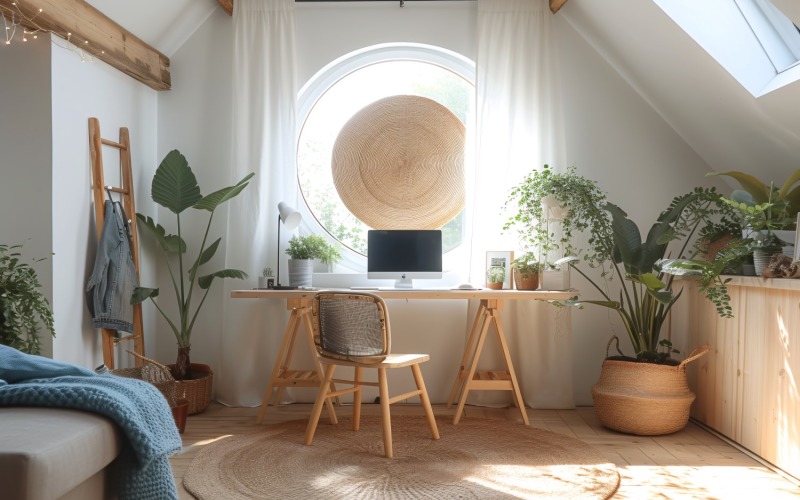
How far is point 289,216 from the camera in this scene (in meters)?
4.30

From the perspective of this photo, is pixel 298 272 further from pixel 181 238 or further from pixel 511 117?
pixel 511 117

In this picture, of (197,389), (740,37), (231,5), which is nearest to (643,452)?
(740,37)

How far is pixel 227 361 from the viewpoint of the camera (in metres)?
4.51

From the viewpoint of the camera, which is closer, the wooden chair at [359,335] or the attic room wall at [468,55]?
the wooden chair at [359,335]

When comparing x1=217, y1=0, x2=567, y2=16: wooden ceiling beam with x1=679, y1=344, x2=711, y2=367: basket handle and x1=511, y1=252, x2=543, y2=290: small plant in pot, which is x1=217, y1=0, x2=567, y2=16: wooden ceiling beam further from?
x1=679, y1=344, x2=711, y2=367: basket handle

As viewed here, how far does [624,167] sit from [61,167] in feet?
10.9

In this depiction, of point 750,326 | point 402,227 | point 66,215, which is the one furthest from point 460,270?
point 66,215

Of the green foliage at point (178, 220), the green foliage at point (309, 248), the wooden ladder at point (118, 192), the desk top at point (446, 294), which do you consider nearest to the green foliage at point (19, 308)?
the wooden ladder at point (118, 192)

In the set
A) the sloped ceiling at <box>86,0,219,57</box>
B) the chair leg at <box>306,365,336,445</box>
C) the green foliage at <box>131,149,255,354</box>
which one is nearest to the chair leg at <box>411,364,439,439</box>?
the chair leg at <box>306,365,336,445</box>

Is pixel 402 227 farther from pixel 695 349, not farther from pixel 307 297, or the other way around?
pixel 695 349

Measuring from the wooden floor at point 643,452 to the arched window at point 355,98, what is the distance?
1.23 meters

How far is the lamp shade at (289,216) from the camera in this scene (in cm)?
431

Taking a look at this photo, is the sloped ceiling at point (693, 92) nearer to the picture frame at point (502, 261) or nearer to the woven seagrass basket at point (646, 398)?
the woven seagrass basket at point (646, 398)

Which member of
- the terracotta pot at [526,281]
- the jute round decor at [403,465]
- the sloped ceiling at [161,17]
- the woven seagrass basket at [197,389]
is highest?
the sloped ceiling at [161,17]
